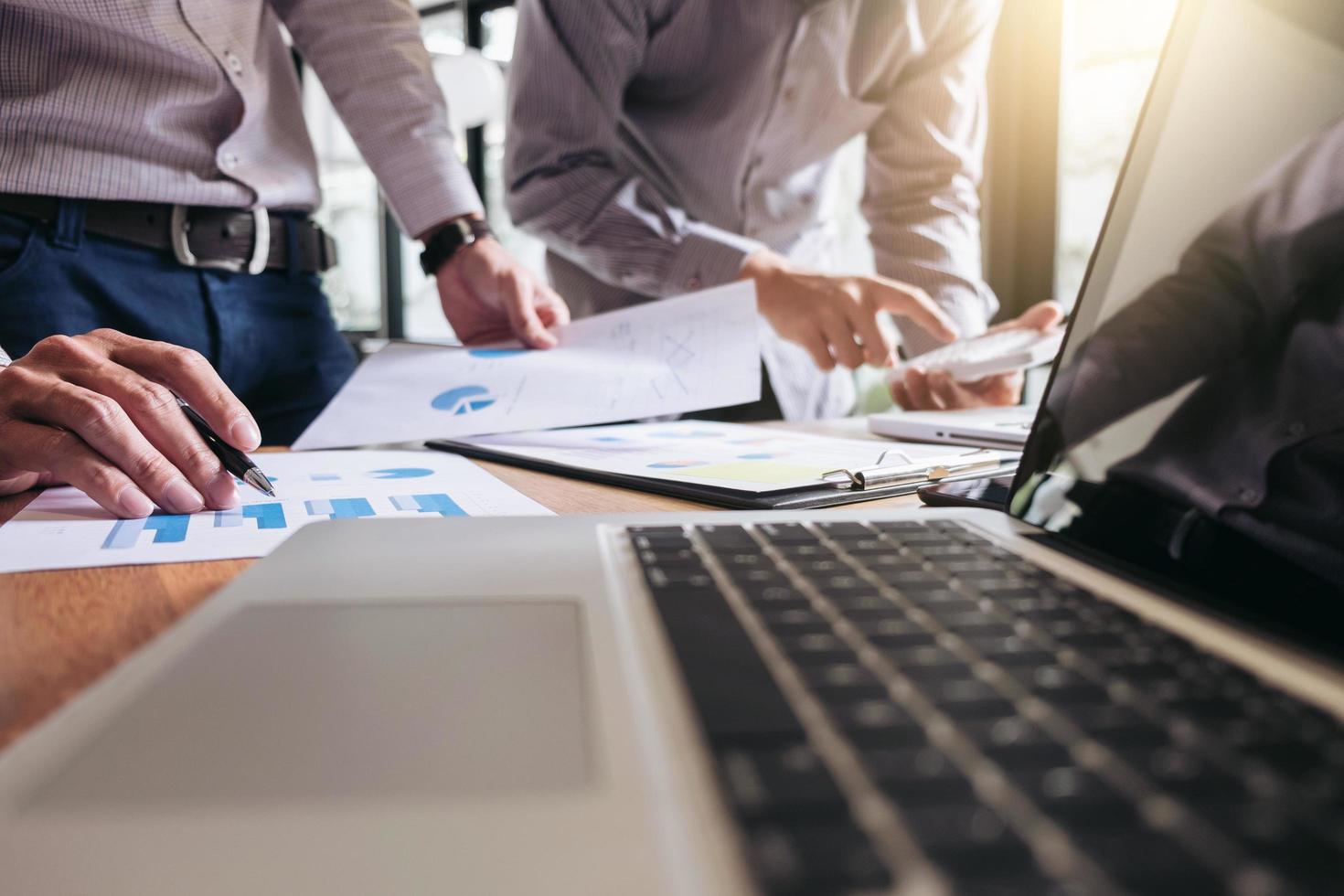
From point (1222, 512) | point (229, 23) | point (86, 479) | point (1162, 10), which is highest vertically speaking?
point (1162, 10)

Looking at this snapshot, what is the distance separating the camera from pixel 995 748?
0.51ft

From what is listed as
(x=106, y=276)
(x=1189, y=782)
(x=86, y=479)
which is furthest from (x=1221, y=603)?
(x=106, y=276)

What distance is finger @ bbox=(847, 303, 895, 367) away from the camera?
0.89 m

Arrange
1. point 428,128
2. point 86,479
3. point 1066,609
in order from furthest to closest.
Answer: point 428,128 < point 86,479 < point 1066,609

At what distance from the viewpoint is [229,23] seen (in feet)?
2.52

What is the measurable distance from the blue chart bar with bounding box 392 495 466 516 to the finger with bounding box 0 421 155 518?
13 centimetres

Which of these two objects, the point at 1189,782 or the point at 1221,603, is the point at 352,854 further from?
the point at 1221,603

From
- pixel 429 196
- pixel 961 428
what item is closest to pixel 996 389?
pixel 961 428

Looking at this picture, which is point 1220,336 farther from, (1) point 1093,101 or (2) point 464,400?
(1) point 1093,101

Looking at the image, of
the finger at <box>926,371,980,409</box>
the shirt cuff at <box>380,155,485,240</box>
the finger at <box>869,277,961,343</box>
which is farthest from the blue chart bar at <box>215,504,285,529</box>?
the finger at <box>926,371,980,409</box>

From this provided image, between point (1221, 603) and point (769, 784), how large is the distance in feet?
0.77

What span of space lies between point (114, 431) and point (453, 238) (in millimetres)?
552

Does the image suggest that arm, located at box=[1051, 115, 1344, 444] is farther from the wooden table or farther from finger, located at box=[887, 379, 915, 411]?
finger, located at box=[887, 379, 915, 411]

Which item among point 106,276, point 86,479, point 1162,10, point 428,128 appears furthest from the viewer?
point 1162,10
